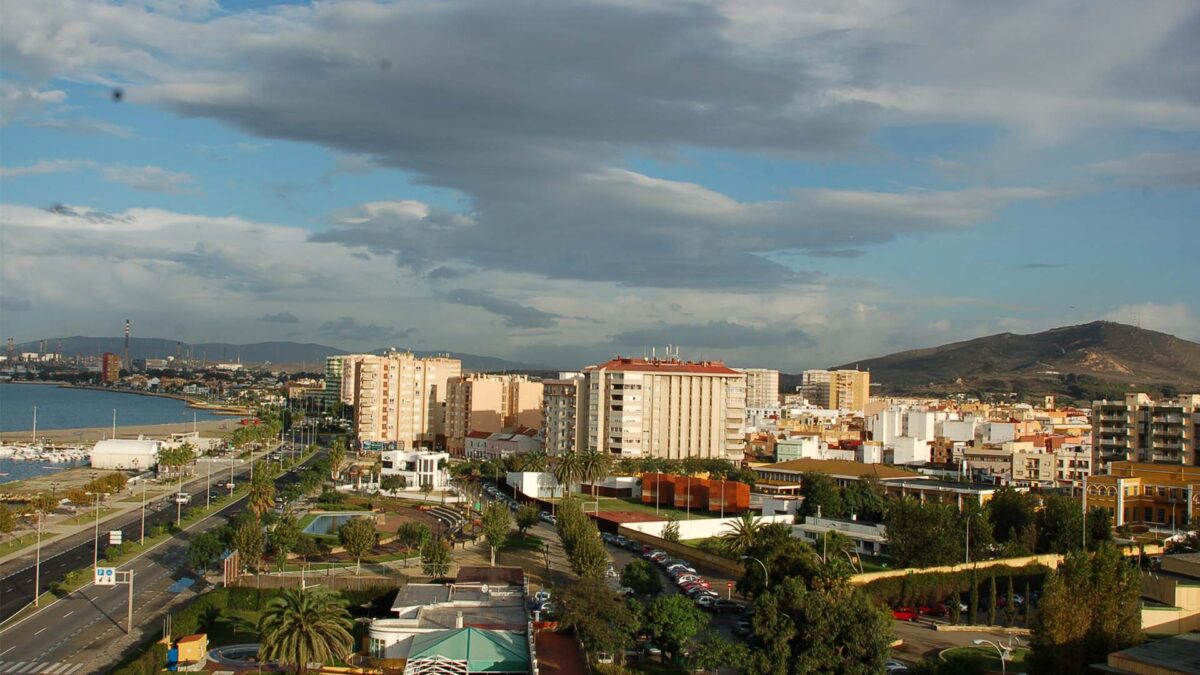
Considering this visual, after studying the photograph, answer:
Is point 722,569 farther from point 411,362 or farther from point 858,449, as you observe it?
point 411,362

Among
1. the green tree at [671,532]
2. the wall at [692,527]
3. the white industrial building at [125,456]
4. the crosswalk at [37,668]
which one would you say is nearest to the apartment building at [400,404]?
the white industrial building at [125,456]

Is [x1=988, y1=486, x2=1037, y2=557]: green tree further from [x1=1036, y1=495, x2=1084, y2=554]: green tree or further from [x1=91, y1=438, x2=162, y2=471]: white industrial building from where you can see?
[x1=91, y1=438, x2=162, y2=471]: white industrial building

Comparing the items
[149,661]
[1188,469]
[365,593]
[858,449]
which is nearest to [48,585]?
[365,593]

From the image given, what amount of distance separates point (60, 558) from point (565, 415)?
130 ft

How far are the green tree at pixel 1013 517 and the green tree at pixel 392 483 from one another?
33.0m

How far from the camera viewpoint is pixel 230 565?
33.8 m

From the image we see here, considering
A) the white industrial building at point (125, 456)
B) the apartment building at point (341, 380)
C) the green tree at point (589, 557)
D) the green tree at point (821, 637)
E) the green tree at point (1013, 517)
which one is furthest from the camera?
the apartment building at point (341, 380)

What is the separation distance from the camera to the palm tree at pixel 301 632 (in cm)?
2250

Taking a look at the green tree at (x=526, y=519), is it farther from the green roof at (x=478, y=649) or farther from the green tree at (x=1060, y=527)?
the green tree at (x=1060, y=527)

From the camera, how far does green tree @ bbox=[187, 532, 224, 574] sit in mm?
34281

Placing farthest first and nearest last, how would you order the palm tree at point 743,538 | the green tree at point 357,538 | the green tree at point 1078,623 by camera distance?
1. the green tree at point 357,538
2. the palm tree at point 743,538
3. the green tree at point 1078,623

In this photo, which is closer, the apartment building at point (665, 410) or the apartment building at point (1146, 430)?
the apartment building at point (1146, 430)

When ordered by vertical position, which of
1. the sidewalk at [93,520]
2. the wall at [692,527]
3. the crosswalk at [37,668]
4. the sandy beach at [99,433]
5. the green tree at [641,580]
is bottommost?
the sandy beach at [99,433]

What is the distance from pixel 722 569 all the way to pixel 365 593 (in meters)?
12.9
